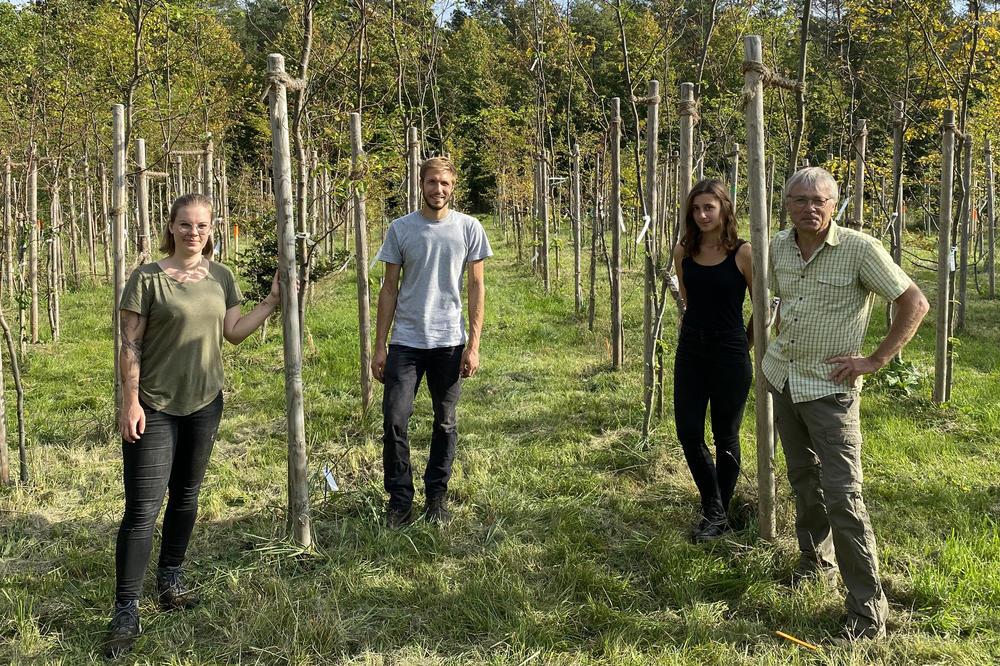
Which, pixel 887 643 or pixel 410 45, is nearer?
pixel 887 643

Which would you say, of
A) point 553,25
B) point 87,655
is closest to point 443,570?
point 87,655

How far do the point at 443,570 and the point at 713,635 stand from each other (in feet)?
3.70

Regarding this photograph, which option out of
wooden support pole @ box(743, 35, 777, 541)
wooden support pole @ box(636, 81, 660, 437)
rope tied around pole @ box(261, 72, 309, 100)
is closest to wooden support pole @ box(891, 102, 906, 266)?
wooden support pole @ box(636, 81, 660, 437)

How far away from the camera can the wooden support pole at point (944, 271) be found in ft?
18.1

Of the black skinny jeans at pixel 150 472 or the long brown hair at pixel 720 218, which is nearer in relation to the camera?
the black skinny jeans at pixel 150 472

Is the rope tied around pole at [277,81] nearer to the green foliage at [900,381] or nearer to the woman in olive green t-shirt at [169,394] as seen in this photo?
the woman in olive green t-shirt at [169,394]

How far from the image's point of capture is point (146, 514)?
2.61 meters

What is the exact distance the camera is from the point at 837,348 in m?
2.63

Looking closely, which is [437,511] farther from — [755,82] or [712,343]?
[755,82]

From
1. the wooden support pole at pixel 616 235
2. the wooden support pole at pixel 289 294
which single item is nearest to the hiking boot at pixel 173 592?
the wooden support pole at pixel 289 294

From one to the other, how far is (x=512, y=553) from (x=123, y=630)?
154cm

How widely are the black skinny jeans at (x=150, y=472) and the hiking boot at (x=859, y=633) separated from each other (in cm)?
247

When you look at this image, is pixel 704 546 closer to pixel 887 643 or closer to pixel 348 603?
pixel 887 643

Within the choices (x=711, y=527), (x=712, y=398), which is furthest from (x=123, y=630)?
(x=712, y=398)
